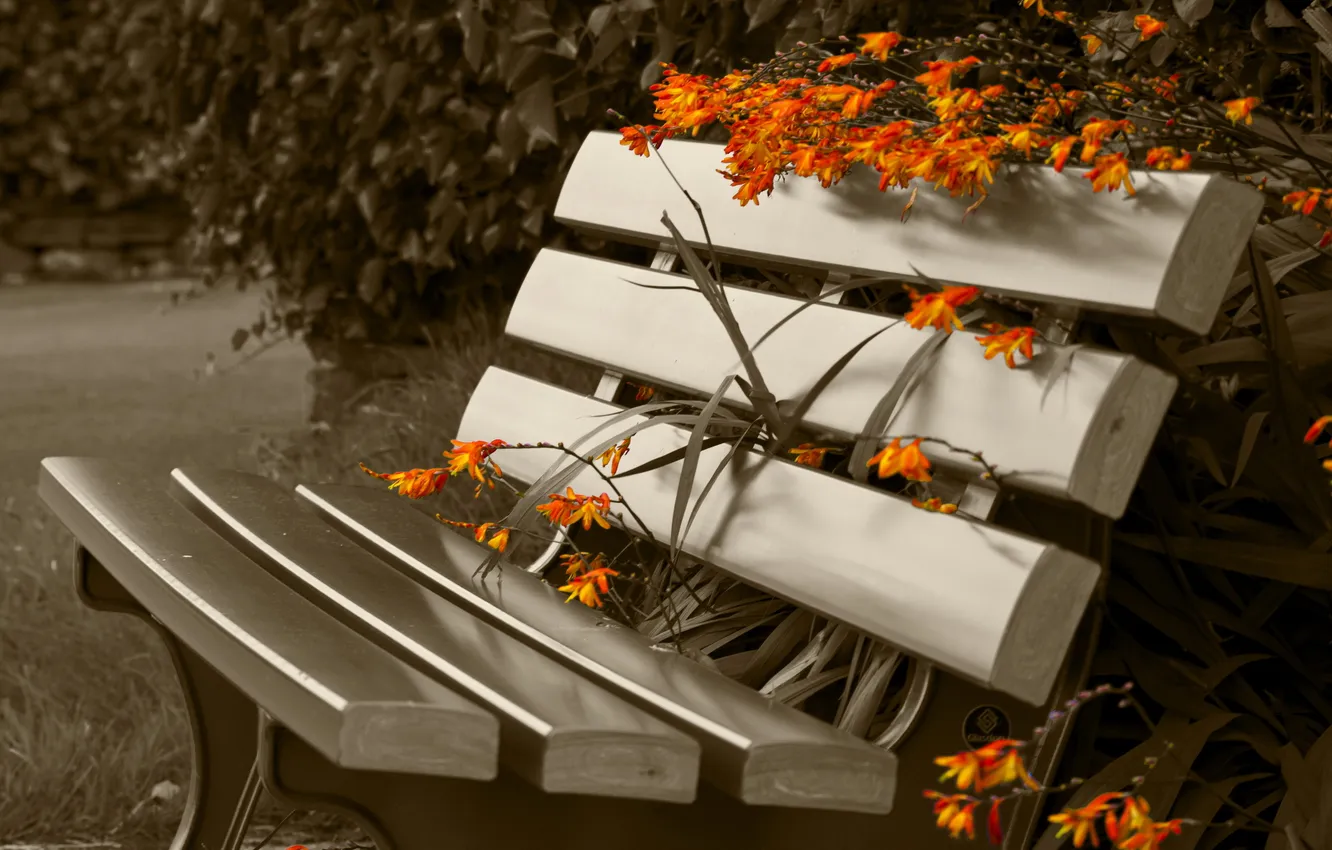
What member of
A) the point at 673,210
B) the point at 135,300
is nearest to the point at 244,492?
the point at 673,210

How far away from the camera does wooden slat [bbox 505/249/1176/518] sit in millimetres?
1093

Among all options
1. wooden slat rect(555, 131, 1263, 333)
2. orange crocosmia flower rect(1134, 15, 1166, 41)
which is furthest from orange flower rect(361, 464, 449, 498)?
orange crocosmia flower rect(1134, 15, 1166, 41)

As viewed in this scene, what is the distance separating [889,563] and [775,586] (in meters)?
0.16

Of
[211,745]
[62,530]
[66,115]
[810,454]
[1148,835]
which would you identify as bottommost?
[62,530]

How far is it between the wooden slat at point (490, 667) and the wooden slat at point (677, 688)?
0.08 feet

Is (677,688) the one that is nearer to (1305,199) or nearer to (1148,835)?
(1148,835)

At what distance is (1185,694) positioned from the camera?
137 centimetres

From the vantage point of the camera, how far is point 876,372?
133cm

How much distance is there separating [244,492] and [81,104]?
7.16m

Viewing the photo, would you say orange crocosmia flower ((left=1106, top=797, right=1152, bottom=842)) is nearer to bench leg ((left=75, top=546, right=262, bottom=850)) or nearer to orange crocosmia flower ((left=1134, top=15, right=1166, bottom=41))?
orange crocosmia flower ((left=1134, top=15, right=1166, bottom=41))

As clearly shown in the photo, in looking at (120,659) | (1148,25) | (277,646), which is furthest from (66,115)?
(277,646)

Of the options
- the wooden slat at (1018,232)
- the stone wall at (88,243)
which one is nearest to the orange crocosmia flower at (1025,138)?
the wooden slat at (1018,232)

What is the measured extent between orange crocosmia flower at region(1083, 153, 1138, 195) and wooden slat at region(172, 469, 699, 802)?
0.49 meters

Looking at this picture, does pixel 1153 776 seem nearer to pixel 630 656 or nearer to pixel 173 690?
pixel 630 656
